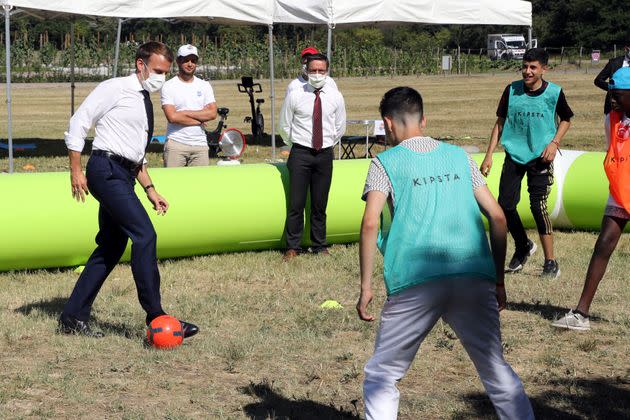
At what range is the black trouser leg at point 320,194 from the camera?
9555 mm

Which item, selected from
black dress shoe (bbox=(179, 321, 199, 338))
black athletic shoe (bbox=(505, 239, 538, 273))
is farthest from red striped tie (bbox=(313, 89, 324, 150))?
black dress shoe (bbox=(179, 321, 199, 338))

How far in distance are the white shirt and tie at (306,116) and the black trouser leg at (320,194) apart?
0.48 ft

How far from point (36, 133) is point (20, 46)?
89.4ft

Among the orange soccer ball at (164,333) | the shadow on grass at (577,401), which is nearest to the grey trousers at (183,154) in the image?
the orange soccer ball at (164,333)

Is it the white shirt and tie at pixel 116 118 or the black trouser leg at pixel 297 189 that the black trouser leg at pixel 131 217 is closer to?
the white shirt and tie at pixel 116 118

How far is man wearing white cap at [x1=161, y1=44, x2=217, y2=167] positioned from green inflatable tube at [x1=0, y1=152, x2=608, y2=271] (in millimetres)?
450

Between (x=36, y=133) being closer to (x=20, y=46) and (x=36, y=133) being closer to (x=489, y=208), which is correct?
(x=489, y=208)

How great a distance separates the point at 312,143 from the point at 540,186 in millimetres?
2176

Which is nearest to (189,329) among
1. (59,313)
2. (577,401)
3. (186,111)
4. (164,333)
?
(164,333)

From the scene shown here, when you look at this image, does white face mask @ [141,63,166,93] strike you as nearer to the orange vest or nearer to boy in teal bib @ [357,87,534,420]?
boy in teal bib @ [357,87,534,420]

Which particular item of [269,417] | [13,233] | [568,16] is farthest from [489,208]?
[568,16]

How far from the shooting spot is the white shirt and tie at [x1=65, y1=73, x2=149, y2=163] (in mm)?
6282

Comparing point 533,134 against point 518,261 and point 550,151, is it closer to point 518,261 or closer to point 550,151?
point 550,151

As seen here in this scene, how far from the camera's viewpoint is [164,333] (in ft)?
20.6
